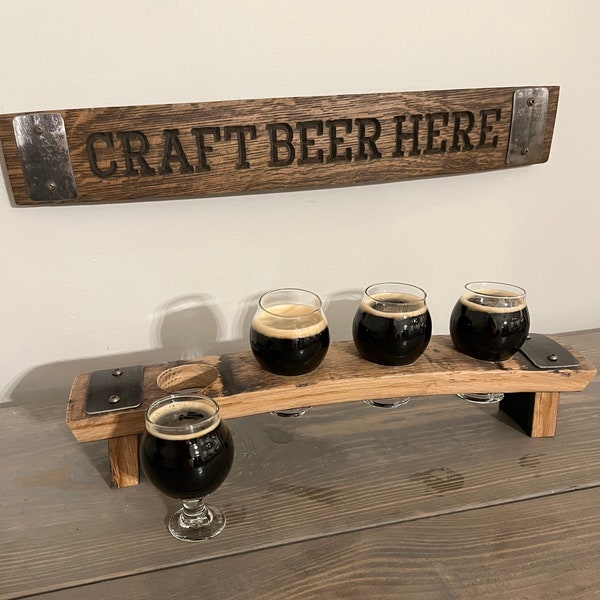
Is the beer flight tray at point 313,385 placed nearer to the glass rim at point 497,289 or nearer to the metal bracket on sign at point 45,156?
the glass rim at point 497,289

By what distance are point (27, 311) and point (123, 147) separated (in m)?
0.38

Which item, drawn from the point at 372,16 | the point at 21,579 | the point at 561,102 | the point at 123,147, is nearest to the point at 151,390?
the point at 21,579

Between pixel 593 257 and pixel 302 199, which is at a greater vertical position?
pixel 302 199

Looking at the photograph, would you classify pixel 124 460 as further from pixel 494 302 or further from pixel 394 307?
pixel 494 302

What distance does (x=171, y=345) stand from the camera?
1223 mm

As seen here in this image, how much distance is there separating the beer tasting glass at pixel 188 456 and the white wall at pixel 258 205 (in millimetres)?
406

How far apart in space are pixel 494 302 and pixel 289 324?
35 centimetres

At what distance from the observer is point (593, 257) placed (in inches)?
56.0

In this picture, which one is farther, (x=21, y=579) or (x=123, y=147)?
(x=123, y=147)

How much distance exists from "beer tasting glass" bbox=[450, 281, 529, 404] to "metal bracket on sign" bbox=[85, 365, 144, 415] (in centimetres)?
54

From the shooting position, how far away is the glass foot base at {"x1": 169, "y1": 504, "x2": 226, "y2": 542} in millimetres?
801

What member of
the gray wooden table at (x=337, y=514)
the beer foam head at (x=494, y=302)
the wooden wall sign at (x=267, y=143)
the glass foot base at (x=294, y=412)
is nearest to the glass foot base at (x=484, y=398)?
the gray wooden table at (x=337, y=514)

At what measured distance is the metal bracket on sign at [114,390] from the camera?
0.88m

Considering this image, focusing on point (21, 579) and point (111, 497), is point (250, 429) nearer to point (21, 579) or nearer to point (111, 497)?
point (111, 497)
